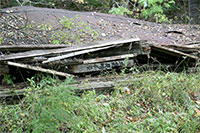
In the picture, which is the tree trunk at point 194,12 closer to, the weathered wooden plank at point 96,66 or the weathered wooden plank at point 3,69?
the weathered wooden plank at point 96,66

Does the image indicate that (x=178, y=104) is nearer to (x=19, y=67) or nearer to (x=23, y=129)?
(x=23, y=129)

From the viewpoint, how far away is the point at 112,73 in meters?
5.01

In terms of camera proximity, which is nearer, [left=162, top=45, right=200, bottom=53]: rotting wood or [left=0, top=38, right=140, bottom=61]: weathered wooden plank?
[left=0, top=38, right=140, bottom=61]: weathered wooden plank

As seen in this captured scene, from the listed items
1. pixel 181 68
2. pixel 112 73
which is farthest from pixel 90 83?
pixel 181 68

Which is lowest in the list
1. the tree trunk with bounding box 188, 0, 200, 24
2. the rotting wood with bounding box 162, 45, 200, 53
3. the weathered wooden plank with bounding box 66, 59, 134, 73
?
the weathered wooden plank with bounding box 66, 59, 134, 73

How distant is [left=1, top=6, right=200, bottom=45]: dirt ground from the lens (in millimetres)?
7036

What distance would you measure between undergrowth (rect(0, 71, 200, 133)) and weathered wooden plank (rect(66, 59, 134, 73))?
0.62 meters

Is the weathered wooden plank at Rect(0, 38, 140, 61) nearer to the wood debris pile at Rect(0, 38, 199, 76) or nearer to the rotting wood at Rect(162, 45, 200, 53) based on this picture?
the wood debris pile at Rect(0, 38, 199, 76)

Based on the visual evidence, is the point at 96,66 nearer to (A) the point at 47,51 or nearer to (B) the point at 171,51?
(A) the point at 47,51

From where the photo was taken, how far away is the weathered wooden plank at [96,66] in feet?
15.3

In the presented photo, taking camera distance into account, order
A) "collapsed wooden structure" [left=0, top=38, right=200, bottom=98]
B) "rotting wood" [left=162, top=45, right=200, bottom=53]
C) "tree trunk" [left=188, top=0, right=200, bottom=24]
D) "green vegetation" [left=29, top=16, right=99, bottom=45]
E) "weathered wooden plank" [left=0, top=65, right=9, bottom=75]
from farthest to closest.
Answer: "tree trunk" [left=188, top=0, right=200, bottom=24], "green vegetation" [left=29, top=16, right=99, bottom=45], "rotting wood" [left=162, top=45, right=200, bottom=53], "collapsed wooden structure" [left=0, top=38, right=200, bottom=98], "weathered wooden plank" [left=0, top=65, right=9, bottom=75]

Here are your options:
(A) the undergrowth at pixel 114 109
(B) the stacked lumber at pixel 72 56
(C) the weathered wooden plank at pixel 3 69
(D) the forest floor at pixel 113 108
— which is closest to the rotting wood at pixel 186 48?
(D) the forest floor at pixel 113 108

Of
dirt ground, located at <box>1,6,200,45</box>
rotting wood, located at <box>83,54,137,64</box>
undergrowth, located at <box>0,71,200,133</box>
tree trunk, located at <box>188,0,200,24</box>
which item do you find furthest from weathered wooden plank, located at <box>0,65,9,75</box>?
tree trunk, located at <box>188,0,200,24</box>

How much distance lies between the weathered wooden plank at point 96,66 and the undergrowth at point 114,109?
0.62 meters
